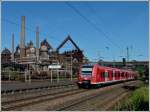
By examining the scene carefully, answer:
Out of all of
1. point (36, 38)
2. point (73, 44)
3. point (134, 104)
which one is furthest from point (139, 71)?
point (134, 104)

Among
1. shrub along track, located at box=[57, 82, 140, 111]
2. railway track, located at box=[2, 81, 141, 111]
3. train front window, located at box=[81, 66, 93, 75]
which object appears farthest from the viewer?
train front window, located at box=[81, 66, 93, 75]

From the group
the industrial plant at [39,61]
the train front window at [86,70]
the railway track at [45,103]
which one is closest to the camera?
the railway track at [45,103]

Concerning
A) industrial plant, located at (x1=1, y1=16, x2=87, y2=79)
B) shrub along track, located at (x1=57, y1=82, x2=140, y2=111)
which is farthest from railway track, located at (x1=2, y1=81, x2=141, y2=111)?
industrial plant, located at (x1=1, y1=16, x2=87, y2=79)

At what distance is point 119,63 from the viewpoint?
11162 cm

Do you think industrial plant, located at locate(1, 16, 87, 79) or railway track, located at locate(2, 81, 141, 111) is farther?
industrial plant, located at locate(1, 16, 87, 79)

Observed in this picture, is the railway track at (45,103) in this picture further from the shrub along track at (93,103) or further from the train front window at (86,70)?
the train front window at (86,70)

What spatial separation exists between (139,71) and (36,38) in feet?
104

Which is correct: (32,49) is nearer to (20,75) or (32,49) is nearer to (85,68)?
(20,75)

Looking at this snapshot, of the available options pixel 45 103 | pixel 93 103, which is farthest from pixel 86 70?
pixel 45 103

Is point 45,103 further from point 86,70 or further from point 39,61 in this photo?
point 39,61

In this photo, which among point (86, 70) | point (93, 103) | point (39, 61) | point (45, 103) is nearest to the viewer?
point (45, 103)

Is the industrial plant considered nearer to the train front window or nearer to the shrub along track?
the train front window

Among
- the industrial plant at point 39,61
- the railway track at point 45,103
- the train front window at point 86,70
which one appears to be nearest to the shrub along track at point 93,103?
the railway track at point 45,103

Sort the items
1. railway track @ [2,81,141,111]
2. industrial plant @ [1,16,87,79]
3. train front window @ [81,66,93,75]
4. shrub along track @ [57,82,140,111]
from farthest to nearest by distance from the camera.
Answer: industrial plant @ [1,16,87,79]
train front window @ [81,66,93,75]
shrub along track @ [57,82,140,111]
railway track @ [2,81,141,111]
